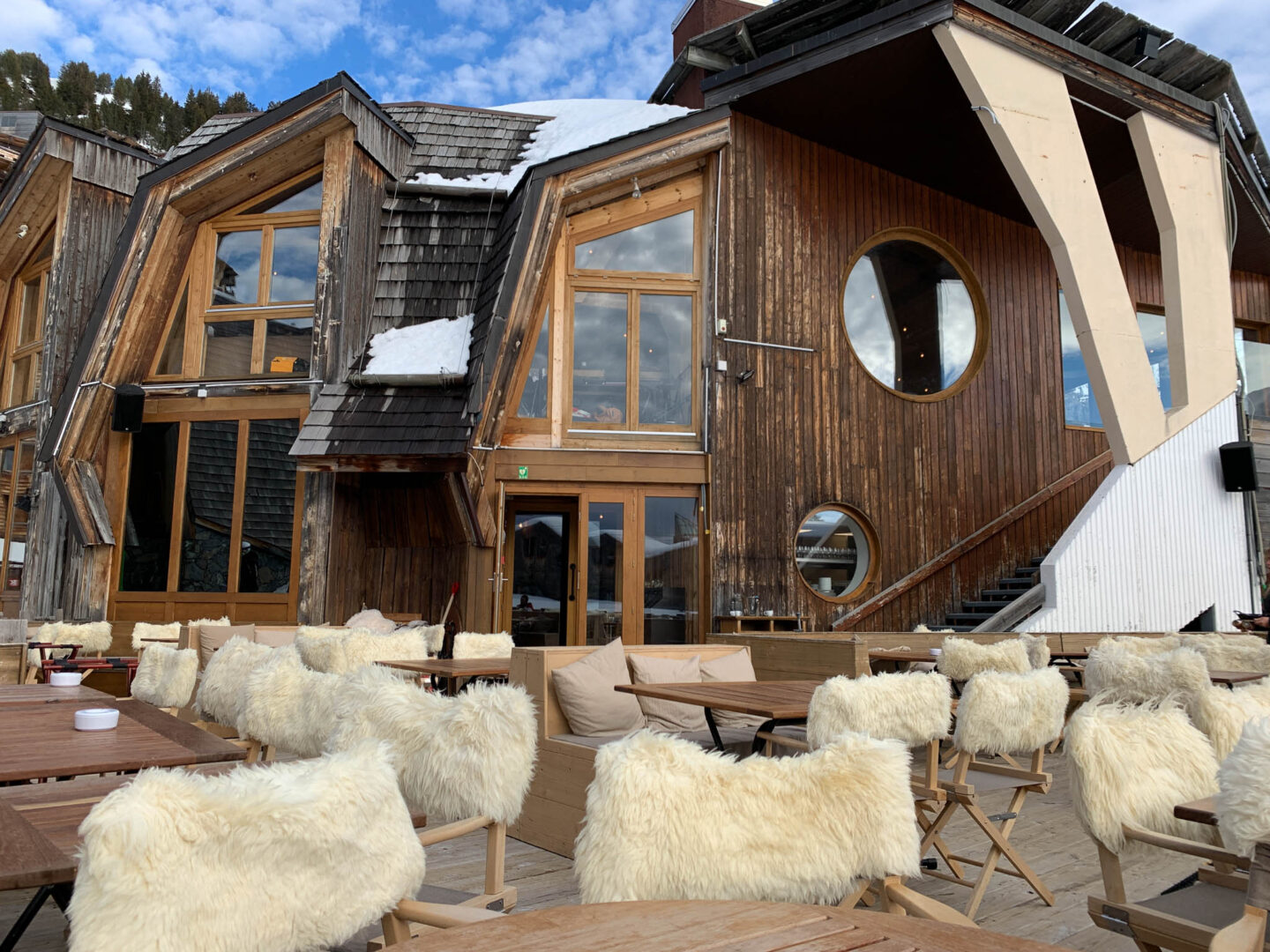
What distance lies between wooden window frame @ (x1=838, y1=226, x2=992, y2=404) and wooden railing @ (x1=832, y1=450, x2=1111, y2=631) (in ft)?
5.90

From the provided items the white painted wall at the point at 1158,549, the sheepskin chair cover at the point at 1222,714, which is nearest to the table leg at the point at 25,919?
the sheepskin chair cover at the point at 1222,714

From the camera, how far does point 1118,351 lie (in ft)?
32.8

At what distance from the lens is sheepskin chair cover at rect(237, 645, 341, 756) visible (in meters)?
3.23

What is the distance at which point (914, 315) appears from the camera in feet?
41.0

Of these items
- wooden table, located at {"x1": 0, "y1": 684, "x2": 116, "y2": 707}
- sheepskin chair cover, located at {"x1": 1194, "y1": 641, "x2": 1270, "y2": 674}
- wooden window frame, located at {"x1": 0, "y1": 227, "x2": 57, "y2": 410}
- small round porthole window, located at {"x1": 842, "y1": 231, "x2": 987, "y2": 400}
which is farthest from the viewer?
wooden window frame, located at {"x1": 0, "y1": 227, "x2": 57, "y2": 410}

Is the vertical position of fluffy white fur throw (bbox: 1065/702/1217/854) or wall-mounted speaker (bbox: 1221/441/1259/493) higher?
wall-mounted speaker (bbox: 1221/441/1259/493)

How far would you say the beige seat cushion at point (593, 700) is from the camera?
4.95 m

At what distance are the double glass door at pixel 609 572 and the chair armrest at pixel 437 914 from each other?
28.5ft

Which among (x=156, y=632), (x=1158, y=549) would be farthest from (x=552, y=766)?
(x=1158, y=549)

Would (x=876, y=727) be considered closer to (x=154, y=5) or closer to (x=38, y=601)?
(x=38, y=601)

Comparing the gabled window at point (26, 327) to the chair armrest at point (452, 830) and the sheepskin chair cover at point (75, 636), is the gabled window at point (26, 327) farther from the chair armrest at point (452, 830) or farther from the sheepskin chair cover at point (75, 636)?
the chair armrest at point (452, 830)

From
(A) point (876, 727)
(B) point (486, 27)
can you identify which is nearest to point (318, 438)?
Result: (A) point (876, 727)

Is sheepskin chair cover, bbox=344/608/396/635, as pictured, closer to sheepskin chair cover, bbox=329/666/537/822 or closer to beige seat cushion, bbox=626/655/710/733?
beige seat cushion, bbox=626/655/710/733

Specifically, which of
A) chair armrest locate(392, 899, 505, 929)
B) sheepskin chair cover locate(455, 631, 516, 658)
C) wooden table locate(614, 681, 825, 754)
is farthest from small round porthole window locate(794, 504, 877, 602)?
chair armrest locate(392, 899, 505, 929)
